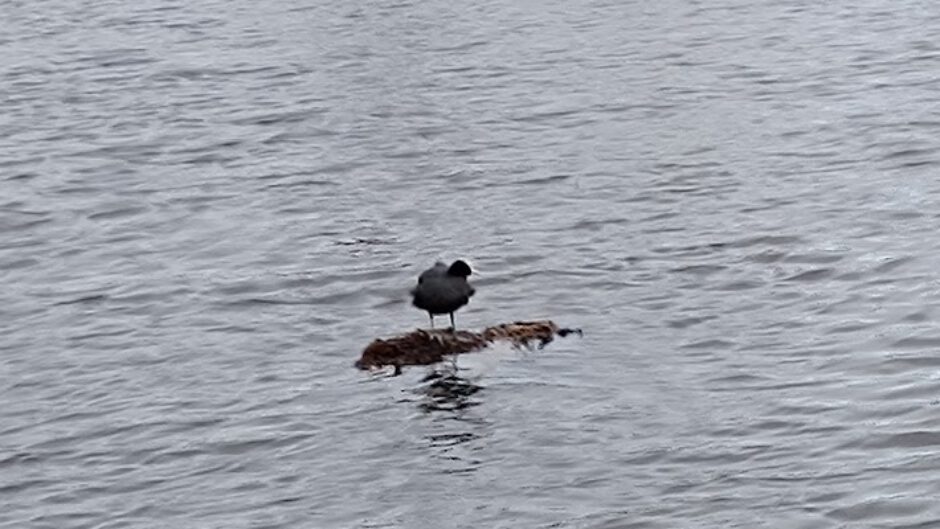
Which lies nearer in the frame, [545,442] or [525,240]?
[545,442]

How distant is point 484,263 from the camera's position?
16.7 m

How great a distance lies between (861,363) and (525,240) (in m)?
4.30

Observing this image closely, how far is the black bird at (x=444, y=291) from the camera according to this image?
14.3 metres

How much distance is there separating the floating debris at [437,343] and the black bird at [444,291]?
171 millimetres

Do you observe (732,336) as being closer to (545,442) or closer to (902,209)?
(545,442)

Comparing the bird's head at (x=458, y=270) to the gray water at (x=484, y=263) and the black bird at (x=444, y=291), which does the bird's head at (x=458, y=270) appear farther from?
the gray water at (x=484, y=263)

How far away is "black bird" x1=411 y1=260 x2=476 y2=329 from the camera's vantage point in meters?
14.3

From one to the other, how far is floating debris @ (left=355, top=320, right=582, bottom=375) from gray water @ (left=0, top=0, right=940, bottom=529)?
7.4 inches

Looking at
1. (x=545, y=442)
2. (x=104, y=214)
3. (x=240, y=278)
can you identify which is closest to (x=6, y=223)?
(x=104, y=214)

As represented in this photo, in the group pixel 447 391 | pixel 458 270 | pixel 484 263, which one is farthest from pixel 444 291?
pixel 484 263

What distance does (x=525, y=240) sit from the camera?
57.2ft

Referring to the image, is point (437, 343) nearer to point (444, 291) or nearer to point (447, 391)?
point (444, 291)

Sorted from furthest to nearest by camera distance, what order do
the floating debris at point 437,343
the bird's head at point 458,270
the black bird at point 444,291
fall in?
the bird's head at point 458,270 → the black bird at point 444,291 → the floating debris at point 437,343

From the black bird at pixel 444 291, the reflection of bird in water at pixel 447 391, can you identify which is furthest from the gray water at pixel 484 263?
the black bird at pixel 444 291
